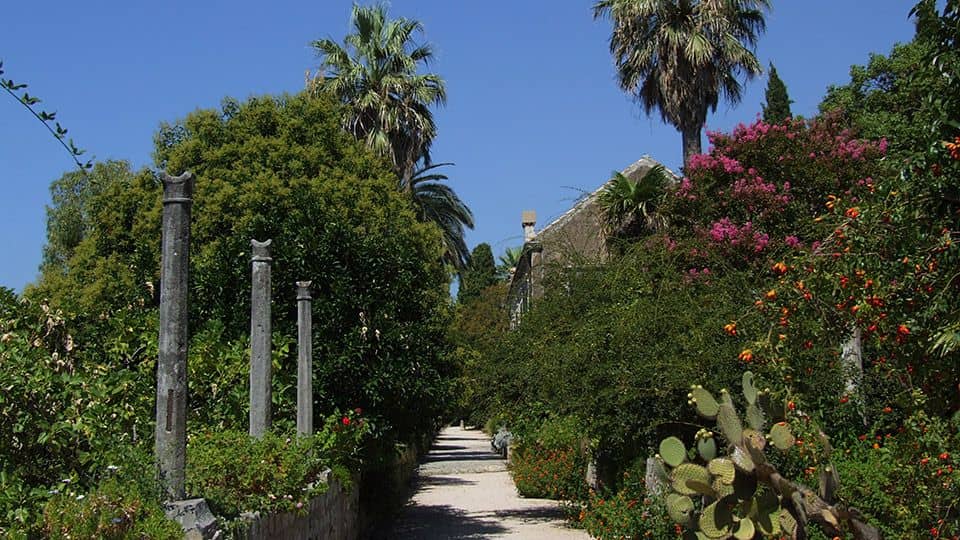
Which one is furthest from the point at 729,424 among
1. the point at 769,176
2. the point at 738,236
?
the point at 769,176

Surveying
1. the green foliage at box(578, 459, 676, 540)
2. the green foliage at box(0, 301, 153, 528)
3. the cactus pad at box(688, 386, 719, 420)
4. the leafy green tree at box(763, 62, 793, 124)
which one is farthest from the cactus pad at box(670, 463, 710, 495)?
the leafy green tree at box(763, 62, 793, 124)

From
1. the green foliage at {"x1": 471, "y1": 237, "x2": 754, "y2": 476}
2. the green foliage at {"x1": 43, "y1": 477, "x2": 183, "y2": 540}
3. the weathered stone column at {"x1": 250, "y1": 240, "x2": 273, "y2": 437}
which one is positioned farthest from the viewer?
the green foliage at {"x1": 471, "y1": 237, "x2": 754, "y2": 476}

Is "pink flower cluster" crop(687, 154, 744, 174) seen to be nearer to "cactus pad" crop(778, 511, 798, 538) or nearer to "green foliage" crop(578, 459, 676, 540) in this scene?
"green foliage" crop(578, 459, 676, 540)

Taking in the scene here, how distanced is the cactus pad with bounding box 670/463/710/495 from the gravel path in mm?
9728

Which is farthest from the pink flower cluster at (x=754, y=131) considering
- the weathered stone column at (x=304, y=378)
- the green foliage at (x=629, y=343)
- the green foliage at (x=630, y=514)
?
the weathered stone column at (x=304, y=378)

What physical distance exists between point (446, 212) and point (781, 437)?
2898 centimetres

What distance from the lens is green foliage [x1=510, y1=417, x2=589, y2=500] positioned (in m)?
21.3

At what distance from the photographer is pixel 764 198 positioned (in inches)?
914

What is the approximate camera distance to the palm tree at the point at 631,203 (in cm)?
2555

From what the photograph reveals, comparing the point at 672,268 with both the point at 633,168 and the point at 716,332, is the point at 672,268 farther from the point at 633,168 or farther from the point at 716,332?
the point at 633,168

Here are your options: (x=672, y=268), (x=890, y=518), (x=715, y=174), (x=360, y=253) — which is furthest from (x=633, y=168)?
(x=890, y=518)

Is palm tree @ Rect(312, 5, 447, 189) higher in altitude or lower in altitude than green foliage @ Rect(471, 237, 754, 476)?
higher

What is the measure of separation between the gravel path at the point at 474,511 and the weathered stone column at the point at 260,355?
7391mm

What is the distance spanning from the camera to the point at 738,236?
22516 millimetres
